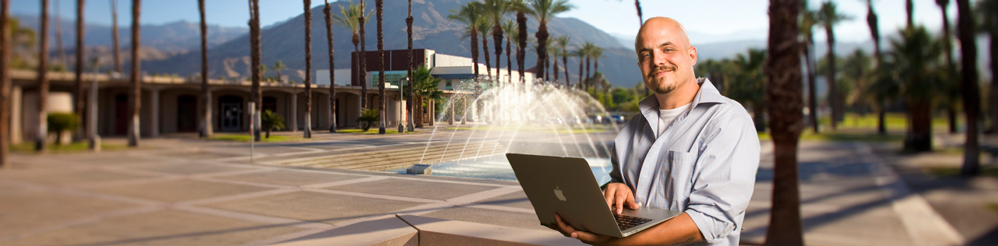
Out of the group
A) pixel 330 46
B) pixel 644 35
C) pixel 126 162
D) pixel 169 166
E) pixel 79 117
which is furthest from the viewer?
pixel 330 46

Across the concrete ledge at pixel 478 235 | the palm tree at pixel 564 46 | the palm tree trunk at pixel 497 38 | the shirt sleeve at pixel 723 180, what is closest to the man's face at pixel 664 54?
the shirt sleeve at pixel 723 180

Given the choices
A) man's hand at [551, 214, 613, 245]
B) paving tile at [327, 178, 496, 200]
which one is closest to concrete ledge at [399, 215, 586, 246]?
paving tile at [327, 178, 496, 200]

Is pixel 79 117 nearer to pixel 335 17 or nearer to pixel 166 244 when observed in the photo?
pixel 166 244

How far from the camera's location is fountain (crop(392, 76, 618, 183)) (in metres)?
5.79

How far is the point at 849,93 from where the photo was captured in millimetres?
6445

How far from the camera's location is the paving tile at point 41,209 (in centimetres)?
329

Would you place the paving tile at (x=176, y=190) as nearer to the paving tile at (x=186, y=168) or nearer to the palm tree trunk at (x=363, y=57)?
the paving tile at (x=186, y=168)

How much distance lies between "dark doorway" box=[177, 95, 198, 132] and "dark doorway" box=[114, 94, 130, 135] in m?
0.32

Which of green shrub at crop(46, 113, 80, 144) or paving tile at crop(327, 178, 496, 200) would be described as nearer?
green shrub at crop(46, 113, 80, 144)

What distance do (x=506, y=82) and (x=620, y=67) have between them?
5.62 ft

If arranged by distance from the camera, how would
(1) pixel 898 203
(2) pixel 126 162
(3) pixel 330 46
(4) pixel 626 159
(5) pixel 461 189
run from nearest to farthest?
(4) pixel 626 159 < (2) pixel 126 162 < (3) pixel 330 46 < (5) pixel 461 189 < (1) pixel 898 203

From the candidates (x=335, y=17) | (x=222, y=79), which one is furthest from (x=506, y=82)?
(x=222, y=79)

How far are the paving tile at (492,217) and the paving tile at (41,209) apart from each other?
302cm

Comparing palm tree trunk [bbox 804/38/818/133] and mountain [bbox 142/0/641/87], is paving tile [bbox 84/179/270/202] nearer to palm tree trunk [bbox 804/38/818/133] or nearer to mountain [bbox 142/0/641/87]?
mountain [bbox 142/0/641/87]
